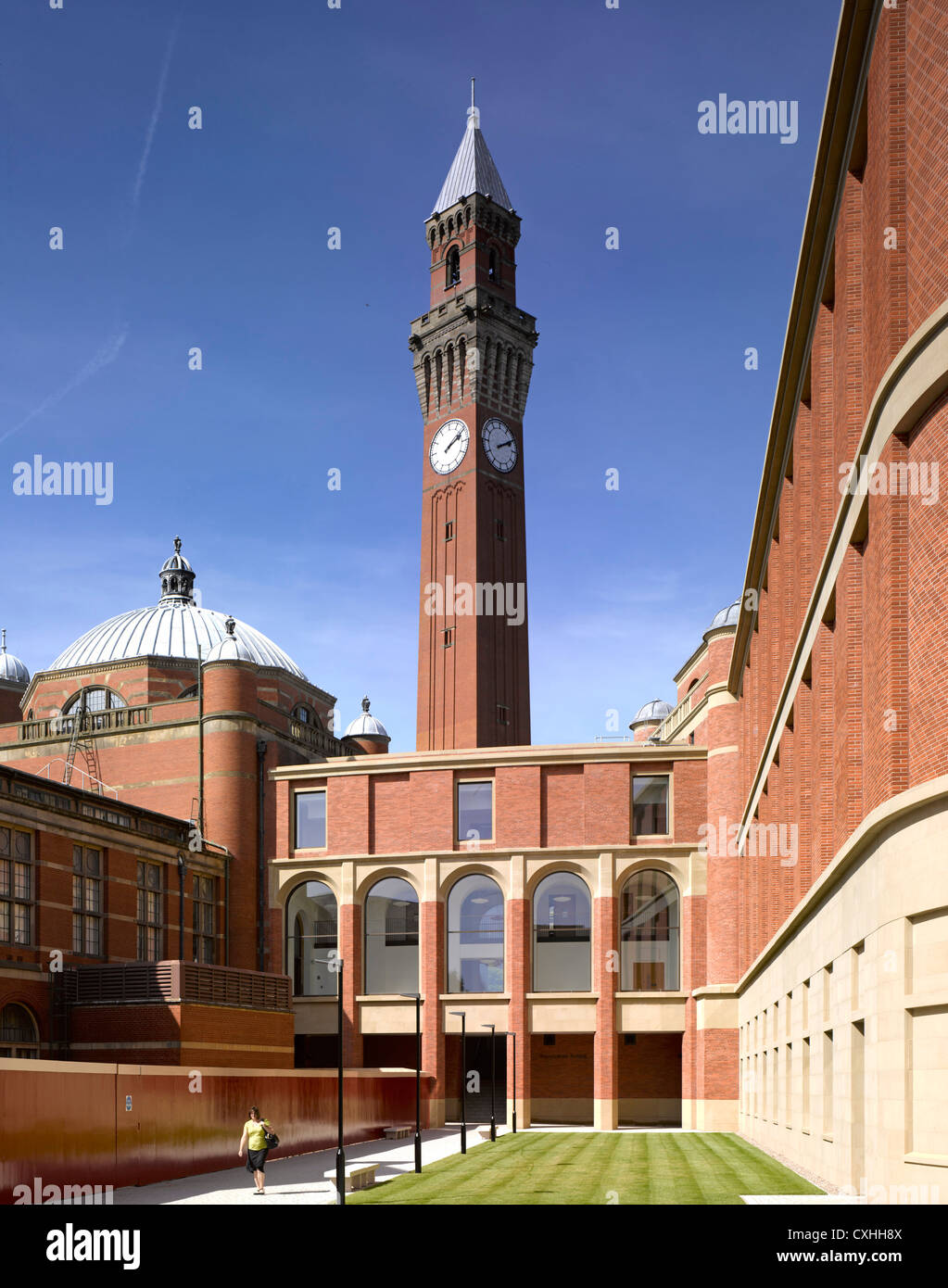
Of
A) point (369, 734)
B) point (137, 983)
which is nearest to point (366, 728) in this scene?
point (369, 734)

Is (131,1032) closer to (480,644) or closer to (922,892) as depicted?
(922,892)

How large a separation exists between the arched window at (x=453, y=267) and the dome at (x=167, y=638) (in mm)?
23879

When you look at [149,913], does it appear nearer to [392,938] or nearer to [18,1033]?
[18,1033]

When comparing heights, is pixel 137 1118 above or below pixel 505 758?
below

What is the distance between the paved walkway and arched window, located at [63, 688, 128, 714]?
2838 cm

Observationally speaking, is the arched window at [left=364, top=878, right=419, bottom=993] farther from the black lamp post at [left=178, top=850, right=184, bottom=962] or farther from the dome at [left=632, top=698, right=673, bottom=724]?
the dome at [left=632, top=698, right=673, bottom=724]

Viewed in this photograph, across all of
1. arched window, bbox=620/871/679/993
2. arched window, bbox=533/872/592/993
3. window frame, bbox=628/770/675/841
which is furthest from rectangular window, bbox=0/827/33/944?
window frame, bbox=628/770/675/841

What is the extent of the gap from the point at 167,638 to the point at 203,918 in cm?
2023

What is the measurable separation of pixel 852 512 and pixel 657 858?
32670 millimetres

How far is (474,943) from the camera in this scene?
5153 cm

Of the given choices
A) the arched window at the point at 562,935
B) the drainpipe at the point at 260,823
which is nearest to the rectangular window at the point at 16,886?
A: the drainpipe at the point at 260,823

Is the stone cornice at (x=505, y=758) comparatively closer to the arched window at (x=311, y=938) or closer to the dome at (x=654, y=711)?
the arched window at (x=311, y=938)
